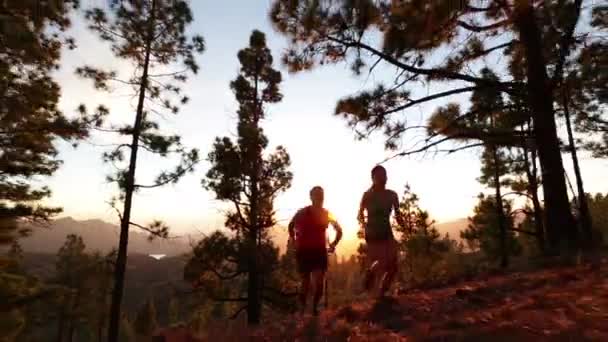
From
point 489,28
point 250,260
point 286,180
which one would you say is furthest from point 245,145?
point 489,28

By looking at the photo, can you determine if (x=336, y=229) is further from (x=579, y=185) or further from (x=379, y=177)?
(x=579, y=185)

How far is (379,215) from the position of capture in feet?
17.7

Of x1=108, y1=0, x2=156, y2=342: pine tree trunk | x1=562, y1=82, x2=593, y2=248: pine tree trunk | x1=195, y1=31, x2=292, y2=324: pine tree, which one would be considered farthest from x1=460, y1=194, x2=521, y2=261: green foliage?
x1=108, y1=0, x2=156, y2=342: pine tree trunk

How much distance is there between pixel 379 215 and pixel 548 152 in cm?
502

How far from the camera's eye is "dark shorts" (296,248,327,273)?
5676 millimetres

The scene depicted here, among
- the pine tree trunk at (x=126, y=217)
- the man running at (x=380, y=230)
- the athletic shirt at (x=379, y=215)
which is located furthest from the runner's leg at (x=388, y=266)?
the pine tree trunk at (x=126, y=217)

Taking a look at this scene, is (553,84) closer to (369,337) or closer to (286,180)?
(369,337)

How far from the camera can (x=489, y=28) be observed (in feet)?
28.3

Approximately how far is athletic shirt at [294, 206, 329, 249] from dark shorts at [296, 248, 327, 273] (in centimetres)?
6

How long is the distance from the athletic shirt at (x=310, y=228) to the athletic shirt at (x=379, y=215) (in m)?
0.68

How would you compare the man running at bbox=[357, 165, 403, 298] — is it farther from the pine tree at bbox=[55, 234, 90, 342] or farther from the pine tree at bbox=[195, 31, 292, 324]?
the pine tree at bbox=[55, 234, 90, 342]

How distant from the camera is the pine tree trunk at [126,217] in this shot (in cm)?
1134

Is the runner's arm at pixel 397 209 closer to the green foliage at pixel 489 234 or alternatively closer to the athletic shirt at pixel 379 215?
the athletic shirt at pixel 379 215

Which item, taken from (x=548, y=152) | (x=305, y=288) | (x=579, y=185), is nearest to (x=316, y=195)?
(x=305, y=288)
